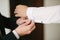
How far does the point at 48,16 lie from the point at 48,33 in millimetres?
1476

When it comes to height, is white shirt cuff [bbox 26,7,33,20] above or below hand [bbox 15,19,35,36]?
above

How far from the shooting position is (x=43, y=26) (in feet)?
6.99

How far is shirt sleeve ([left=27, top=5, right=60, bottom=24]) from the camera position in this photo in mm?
762

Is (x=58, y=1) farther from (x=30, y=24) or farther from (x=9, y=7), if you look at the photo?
(x=30, y=24)

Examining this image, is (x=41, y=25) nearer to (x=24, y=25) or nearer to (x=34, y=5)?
(x=34, y=5)

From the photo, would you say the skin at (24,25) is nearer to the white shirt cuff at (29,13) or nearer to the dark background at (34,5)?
the white shirt cuff at (29,13)

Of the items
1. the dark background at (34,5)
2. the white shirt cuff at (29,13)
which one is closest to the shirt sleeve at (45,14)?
the white shirt cuff at (29,13)

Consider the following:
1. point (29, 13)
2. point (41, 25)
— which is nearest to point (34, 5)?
point (41, 25)

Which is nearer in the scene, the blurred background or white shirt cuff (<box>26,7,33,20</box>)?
white shirt cuff (<box>26,7,33,20</box>)

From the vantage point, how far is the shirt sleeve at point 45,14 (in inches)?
30.0

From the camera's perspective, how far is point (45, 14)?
77 centimetres

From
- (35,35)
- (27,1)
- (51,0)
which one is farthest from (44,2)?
(35,35)

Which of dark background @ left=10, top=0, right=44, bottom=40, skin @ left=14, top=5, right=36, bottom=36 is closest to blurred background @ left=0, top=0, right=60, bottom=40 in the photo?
dark background @ left=10, top=0, right=44, bottom=40

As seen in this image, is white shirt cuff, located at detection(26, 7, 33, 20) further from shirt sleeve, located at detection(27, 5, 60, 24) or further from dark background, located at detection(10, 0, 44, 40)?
dark background, located at detection(10, 0, 44, 40)
